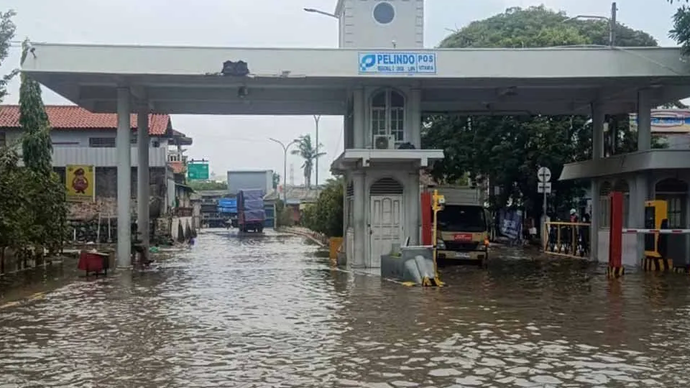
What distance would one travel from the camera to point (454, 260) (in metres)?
24.4

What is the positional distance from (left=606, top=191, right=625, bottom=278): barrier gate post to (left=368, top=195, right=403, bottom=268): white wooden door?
19.4 feet

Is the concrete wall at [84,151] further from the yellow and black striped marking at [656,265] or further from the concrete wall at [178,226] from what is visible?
the yellow and black striped marking at [656,265]

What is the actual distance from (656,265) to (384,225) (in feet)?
25.7

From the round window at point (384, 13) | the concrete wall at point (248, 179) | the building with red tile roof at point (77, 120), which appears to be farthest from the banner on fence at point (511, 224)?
the concrete wall at point (248, 179)

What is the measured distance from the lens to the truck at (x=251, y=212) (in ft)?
207

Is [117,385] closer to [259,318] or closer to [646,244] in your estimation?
[259,318]

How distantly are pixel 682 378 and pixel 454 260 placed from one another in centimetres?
1610

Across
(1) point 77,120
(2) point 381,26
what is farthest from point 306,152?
(2) point 381,26

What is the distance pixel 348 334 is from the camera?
36.4ft

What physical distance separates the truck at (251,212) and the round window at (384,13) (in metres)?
39.3

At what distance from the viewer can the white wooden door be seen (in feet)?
75.7

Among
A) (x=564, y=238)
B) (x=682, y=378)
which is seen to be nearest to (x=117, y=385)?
(x=682, y=378)

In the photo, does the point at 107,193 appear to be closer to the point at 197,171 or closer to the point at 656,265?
the point at 197,171

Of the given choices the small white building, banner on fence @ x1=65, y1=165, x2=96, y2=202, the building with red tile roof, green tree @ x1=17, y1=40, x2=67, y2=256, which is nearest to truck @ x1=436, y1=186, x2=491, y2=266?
green tree @ x1=17, y1=40, x2=67, y2=256
